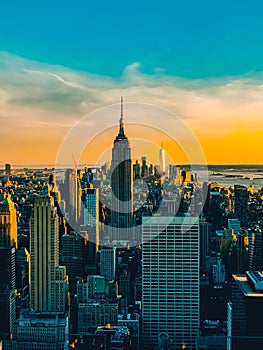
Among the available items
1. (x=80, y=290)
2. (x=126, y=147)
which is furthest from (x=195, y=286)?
(x=126, y=147)

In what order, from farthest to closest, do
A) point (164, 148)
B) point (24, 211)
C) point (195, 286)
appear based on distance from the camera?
point (24, 211), point (195, 286), point (164, 148)

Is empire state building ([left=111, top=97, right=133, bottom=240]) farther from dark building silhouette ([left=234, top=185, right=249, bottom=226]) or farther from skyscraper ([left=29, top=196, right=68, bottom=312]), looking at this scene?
dark building silhouette ([left=234, top=185, right=249, bottom=226])

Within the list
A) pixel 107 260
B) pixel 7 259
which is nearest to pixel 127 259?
pixel 107 260

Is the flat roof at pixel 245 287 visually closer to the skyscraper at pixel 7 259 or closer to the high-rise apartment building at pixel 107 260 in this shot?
the high-rise apartment building at pixel 107 260

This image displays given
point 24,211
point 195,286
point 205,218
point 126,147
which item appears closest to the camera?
point 126,147

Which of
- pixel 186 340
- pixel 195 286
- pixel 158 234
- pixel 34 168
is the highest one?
pixel 34 168

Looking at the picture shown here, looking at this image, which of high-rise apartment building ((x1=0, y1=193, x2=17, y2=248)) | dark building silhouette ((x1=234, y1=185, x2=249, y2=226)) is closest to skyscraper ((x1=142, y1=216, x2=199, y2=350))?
dark building silhouette ((x1=234, y1=185, x2=249, y2=226))

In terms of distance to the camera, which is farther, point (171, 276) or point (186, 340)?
point (171, 276)

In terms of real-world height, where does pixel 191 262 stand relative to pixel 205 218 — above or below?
below

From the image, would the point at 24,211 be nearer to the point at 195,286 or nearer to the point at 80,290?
the point at 80,290
